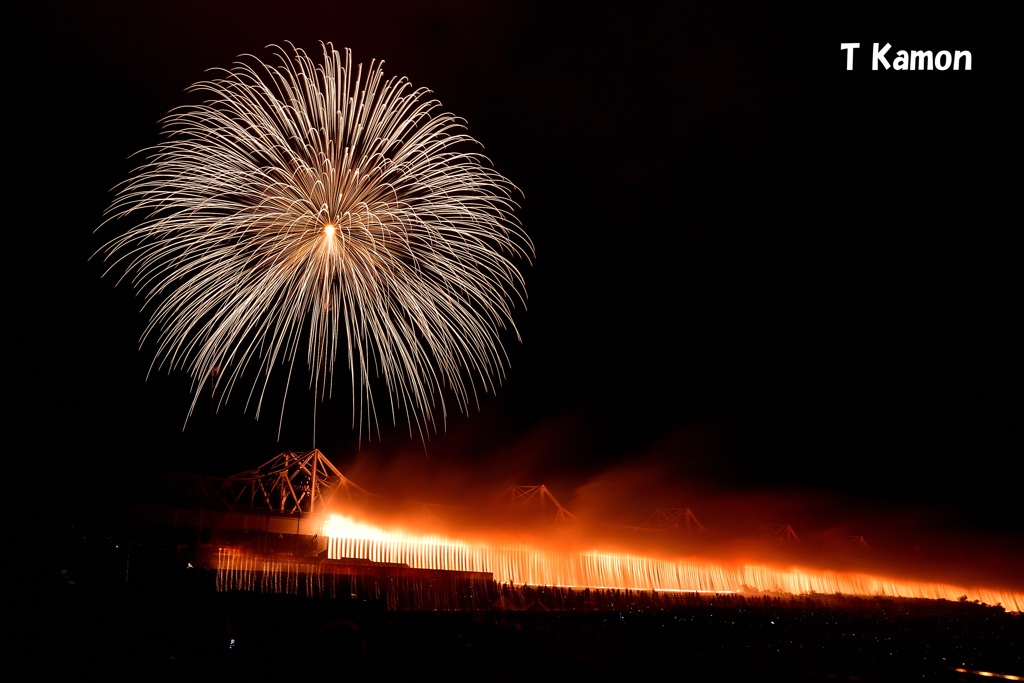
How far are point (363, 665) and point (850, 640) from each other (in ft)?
71.7

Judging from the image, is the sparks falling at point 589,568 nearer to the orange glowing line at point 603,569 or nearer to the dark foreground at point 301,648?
the orange glowing line at point 603,569

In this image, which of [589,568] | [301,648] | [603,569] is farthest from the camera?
[603,569]

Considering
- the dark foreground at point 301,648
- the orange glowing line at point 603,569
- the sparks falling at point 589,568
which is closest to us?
the dark foreground at point 301,648

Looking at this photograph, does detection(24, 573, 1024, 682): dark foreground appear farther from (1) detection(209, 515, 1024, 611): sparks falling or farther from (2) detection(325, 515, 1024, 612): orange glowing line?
(2) detection(325, 515, 1024, 612): orange glowing line

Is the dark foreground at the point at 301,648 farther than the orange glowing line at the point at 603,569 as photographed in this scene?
No

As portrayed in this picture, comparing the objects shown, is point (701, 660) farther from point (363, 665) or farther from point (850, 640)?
point (850, 640)

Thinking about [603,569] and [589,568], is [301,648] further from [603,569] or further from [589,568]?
[603,569]

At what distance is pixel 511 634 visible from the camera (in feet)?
36.0

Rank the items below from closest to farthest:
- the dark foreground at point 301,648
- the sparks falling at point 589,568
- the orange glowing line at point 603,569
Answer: the dark foreground at point 301,648, the sparks falling at point 589,568, the orange glowing line at point 603,569

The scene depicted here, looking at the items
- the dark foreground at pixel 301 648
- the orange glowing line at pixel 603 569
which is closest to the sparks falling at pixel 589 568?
the orange glowing line at pixel 603 569

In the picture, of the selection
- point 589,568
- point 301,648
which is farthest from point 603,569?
point 301,648

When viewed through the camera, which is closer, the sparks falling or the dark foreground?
the dark foreground

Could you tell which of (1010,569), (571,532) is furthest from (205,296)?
(1010,569)

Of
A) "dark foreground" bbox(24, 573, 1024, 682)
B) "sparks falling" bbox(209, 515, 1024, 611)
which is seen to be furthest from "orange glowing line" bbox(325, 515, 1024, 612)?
"dark foreground" bbox(24, 573, 1024, 682)
